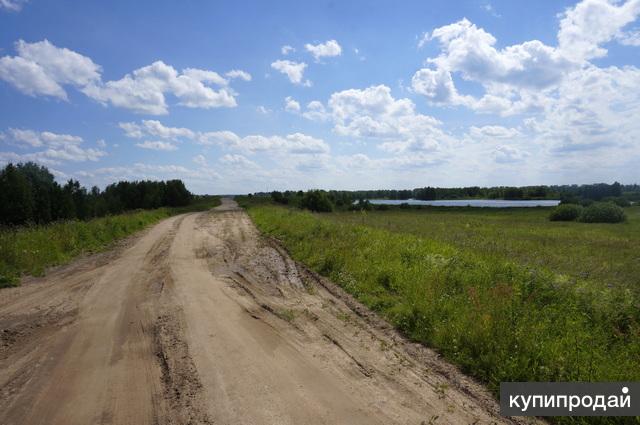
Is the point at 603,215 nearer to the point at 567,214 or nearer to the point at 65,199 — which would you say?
the point at 567,214

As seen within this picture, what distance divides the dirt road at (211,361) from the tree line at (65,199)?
47787 mm

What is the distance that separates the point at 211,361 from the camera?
5.47m

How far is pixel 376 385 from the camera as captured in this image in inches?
195

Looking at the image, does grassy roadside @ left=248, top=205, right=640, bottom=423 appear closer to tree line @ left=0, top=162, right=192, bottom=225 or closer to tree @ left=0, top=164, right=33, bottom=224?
tree line @ left=0, top=162, right=192, bottom=225

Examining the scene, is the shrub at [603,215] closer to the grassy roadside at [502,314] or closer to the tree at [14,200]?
the grassy roadside at [502,314]

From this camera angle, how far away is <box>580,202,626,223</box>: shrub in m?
42.8

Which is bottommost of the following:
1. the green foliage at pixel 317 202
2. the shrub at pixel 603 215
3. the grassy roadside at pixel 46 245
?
the shrub at pixel 603 215

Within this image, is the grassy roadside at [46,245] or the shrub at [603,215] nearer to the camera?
the grassy roadside at [46,245]

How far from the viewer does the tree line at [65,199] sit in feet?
A: 205

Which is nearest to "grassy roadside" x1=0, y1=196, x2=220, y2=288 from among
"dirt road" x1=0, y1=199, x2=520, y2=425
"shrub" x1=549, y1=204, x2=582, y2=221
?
"dirt road" x1=0, y1=199, x2=520, y2=425

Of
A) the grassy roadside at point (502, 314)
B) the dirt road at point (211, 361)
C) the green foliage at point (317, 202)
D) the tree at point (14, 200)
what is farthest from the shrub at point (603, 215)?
the tree at point (14, 200)

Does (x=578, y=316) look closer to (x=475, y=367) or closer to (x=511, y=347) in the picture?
(x=511, y=347)

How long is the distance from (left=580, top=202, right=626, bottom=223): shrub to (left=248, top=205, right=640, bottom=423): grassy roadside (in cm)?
4168

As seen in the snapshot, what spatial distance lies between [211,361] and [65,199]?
265 feet
